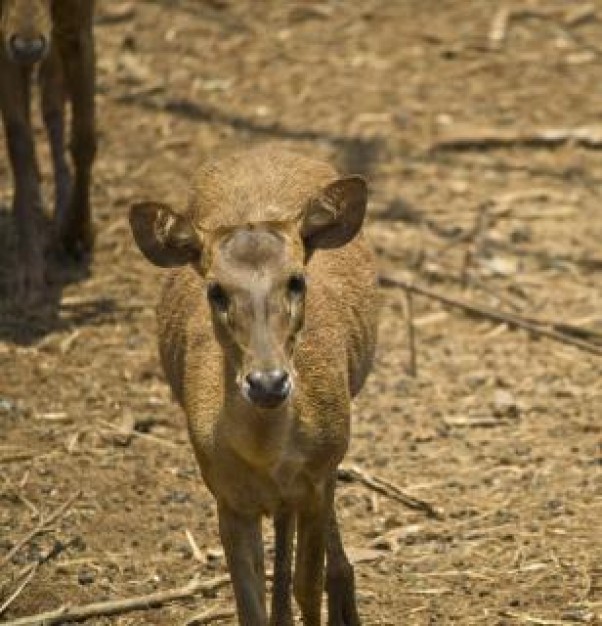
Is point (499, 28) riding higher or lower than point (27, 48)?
lower

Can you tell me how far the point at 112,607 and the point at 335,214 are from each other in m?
1.88

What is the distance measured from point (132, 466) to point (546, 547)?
1863mm

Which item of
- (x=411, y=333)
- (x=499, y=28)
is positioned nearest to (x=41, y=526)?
(x=411, y=333)

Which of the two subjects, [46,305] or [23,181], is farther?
[46,305]

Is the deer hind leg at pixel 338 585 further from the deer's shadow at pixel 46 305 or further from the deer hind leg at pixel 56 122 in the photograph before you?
the deer hind leg at pixel 56 122

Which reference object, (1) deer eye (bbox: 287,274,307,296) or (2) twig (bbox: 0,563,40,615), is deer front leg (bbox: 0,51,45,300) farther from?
(1) deer eye (bbox: 287,274,307,296)

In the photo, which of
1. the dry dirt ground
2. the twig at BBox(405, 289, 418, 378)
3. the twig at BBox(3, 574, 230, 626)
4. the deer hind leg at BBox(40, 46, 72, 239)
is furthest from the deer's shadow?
the twig at BBox(3, 574, 230, 626)

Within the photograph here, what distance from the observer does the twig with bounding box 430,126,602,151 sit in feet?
40.0

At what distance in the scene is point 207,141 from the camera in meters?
12.1

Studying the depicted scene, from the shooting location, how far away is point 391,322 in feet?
33.2

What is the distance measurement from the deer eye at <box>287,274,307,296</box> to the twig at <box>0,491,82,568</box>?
230cm

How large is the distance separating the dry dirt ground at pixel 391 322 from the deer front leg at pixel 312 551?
697mm

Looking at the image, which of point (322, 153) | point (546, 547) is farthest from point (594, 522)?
point (322, 153)

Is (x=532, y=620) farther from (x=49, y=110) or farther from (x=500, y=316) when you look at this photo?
(x=49, y=110)
